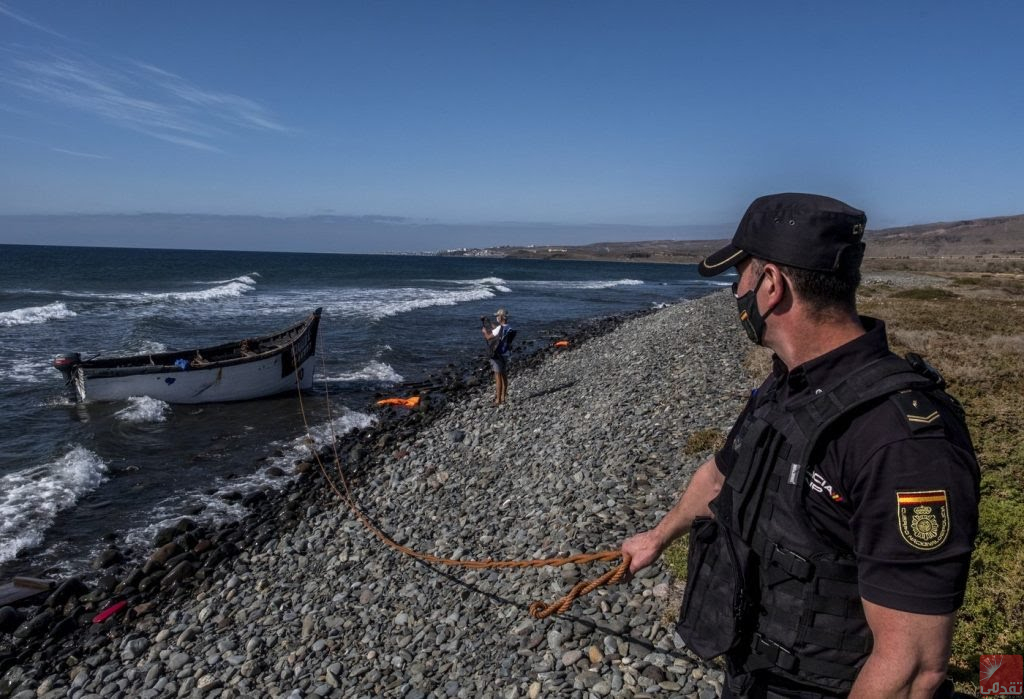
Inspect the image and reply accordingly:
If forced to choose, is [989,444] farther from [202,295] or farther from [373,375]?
[202,295]

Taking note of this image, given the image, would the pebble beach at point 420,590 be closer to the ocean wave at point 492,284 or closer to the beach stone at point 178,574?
A: the beach stone at point 178,574

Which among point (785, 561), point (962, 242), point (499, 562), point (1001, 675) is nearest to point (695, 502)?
point (785, 561)

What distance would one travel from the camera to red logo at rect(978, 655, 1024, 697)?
13.5ft

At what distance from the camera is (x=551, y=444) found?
38.0 ft

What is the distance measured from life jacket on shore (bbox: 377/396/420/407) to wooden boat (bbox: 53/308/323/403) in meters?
3.10

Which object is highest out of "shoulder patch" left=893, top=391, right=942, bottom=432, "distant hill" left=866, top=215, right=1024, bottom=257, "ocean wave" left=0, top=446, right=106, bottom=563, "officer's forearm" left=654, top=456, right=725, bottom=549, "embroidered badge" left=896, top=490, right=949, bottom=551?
"distant hill" left=866, top=215, right=1024, bottom=257

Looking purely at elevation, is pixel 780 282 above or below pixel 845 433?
above

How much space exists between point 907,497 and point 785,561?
1.91 feet

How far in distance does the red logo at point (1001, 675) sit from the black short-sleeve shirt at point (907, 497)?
3435mm

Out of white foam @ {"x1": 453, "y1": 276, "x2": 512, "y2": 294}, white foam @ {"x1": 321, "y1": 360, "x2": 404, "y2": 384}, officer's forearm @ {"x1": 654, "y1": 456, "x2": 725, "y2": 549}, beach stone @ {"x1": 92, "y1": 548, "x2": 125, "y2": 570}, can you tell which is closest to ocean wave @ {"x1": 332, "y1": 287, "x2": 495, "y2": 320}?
white foam @ {"x1": 453, "y1": 276, "x2": 512, "y2": 294}

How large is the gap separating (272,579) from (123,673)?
6.46ft

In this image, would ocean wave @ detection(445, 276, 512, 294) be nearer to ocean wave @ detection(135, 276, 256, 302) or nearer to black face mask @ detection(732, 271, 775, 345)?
ocean wave @ detection(135, 276, 256, 302)

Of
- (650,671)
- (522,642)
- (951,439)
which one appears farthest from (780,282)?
(522,642)

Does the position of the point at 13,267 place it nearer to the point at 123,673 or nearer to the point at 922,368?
the point at 123,673
